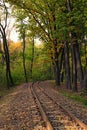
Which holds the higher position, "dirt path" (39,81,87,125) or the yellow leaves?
the yellow leaves

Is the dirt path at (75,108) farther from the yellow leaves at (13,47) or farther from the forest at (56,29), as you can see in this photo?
the yellow leaves at (13,47)

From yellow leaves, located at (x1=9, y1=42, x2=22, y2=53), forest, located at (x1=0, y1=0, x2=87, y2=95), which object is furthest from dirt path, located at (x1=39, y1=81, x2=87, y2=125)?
yellow leaves, located at (x1=9, y1=42, x2=22, y2=53)

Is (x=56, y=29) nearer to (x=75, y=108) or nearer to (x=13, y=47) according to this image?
(x=75, y=108)

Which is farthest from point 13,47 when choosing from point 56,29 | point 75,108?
point 75,108

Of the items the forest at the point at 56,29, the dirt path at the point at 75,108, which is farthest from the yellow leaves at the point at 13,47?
the dirt path at the point at 75,108

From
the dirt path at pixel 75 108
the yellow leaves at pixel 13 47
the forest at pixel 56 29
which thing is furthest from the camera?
the yellow leaves at pixel 13 47

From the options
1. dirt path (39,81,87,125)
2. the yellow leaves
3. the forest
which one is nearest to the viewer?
dirt path (39,81,87,125)

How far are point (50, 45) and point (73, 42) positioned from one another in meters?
10.9

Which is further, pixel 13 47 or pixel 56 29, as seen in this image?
pixel 13 47

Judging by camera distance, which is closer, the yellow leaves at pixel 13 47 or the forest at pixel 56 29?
the forest at pixel 56 29

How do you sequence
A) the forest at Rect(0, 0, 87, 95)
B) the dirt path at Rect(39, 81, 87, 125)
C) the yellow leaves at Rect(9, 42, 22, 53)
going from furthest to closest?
the yellow leaves at Rect(9, 42, 22, 53), the forest at Rect(0, 0, 87, 95), the dirt path at Rect(39, 81, 87, 125)

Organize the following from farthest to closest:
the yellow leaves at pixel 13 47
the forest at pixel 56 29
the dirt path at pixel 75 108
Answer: the yellow leaves at pixel 13 47
the forest at pixel 56 29
the dirt path at pixel 75 108

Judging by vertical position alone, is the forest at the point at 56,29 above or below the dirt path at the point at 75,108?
above

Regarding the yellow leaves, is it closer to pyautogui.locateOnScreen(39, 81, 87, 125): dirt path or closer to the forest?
the forest
